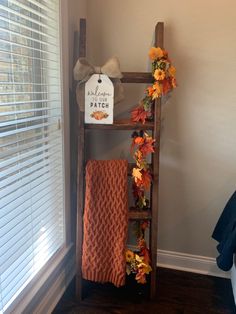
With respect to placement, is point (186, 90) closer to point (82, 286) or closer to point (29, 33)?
point (29, 33)

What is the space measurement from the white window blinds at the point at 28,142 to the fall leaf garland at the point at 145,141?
441mm

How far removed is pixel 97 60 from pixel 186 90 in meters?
0.60

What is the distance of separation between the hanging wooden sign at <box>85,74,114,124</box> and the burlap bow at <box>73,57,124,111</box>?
3 centimetres

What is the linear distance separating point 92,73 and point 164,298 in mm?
1393

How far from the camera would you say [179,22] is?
5.34ft

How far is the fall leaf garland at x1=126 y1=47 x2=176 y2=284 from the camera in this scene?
4.81 feet

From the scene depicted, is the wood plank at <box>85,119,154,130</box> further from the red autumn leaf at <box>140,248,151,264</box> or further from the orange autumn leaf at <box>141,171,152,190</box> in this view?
the red autumn leaf at <box>140,248,151,264</box>

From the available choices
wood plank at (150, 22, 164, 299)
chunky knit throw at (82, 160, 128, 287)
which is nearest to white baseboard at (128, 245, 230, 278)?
wood plank at (150, 22, 164, 299)

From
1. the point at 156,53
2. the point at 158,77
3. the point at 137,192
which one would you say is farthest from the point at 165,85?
the point at 137,192

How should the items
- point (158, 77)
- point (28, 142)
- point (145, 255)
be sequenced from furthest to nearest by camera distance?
Result: point (145, 255), point (158, 77), point (28, 142)

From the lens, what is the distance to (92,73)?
4.83ft

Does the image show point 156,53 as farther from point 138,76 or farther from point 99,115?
point 99,115

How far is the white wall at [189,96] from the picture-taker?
5.28ft

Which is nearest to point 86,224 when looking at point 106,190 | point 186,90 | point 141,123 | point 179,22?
point 106,190
